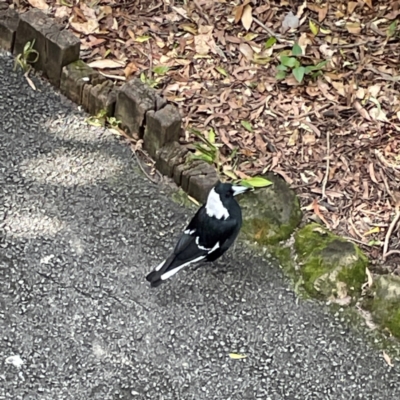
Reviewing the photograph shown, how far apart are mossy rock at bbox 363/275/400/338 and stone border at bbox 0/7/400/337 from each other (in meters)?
0.03

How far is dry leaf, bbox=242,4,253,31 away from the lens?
4.65m

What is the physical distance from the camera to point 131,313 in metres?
3.27

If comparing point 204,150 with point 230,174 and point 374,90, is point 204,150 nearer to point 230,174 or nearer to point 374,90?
point 230,174

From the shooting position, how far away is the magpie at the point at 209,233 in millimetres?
3314

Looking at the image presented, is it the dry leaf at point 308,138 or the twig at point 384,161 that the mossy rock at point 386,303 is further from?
the dry leaf at point 308,138

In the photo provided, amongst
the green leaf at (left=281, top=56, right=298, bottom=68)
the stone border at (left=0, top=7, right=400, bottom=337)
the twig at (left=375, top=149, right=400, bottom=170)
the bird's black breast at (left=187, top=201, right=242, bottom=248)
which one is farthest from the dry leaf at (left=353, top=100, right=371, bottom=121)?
the bird's black breast at (left=187, top=201, right=242, bottom=248)

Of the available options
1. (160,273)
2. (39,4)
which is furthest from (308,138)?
(39,4)

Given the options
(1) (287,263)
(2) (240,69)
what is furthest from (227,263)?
(2) (240,69)

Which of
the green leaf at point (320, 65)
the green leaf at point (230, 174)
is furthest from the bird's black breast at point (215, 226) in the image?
the green leaf at point (320, 65)

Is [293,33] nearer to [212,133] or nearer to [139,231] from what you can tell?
[212,133]

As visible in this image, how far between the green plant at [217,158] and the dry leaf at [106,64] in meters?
0.65

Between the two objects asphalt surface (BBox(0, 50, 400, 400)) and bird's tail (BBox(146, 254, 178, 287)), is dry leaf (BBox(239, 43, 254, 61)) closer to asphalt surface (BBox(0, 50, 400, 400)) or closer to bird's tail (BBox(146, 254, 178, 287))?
asphalt surface (BBox(0, 50, 400, 400))

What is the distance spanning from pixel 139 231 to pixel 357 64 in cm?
169

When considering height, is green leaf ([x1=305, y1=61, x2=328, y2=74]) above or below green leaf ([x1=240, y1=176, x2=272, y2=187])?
above
